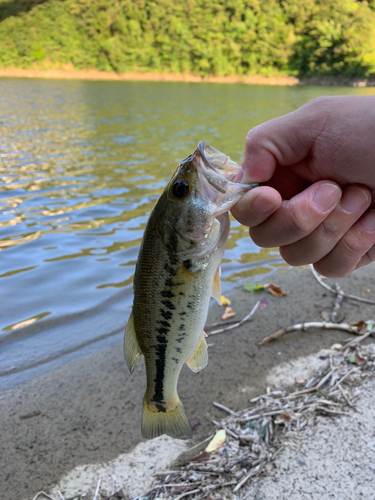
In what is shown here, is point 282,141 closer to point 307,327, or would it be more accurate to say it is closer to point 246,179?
point 246,179

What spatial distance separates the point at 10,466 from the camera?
10.00 feet

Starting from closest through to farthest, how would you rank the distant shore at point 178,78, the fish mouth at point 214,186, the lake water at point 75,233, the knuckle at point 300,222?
the fish mouth at point 214,186 < the knuckle at point 300,222 < the lake water at point 75,233 < the distant shore at point 178,78

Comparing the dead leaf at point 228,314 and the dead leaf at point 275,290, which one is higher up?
the dead leaf at point 228,314

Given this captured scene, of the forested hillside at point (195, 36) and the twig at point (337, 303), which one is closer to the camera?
the twig at point (337, 303)

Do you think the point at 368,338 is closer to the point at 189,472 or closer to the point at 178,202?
the point at 189,472

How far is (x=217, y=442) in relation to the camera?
297cm

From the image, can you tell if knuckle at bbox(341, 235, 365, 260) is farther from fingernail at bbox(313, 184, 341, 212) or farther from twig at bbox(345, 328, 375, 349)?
twig at bbox(345, 328, 375, 349)

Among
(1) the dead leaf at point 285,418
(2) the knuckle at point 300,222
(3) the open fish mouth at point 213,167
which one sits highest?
(3) the open fish mouth at point 213,167

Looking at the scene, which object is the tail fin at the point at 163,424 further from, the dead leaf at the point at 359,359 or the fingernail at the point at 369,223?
the dead leaf at the point at 359,359

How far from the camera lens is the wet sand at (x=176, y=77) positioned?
2672 inches

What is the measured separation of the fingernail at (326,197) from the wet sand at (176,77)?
248 ft

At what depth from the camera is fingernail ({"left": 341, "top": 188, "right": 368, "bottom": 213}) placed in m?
2.12

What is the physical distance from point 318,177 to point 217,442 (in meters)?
2.22

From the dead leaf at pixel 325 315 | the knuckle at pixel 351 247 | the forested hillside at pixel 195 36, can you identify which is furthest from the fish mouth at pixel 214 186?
the forested hillside at pixel 195 36
